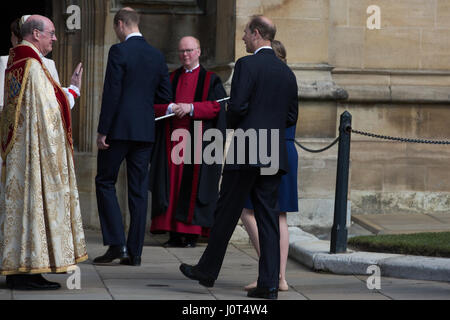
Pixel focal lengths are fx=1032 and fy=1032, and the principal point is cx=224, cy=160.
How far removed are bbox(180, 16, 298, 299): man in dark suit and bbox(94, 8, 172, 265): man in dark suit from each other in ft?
4.93

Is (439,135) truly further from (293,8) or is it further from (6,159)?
(6,159)

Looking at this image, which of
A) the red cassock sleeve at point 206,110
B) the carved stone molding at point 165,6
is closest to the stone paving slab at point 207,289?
the red cassock sleeve at point 206,110

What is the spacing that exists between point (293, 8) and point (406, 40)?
61.7 inches

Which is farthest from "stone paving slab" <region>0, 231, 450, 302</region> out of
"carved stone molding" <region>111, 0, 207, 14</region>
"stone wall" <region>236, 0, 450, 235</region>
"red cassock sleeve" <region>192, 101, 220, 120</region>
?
"carved stone molding" <region>111, 0, 207, 14</region>

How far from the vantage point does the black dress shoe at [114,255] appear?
7.99 meters

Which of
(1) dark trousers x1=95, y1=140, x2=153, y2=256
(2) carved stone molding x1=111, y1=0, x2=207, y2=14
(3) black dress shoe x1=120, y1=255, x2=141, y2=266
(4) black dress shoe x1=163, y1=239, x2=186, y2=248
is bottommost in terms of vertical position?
(4) black dress shoe x1=163, y1=239, x2=186, y2=248

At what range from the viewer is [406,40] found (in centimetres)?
1077

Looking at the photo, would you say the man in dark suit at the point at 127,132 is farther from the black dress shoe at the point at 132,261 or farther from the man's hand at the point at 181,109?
A: the man's hand at the point at 181,109

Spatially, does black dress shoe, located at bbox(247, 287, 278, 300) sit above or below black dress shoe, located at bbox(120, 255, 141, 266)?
above

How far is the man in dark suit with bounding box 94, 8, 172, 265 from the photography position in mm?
8031

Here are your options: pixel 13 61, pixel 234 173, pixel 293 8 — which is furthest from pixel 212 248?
pixel 293 8

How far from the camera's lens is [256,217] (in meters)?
6.55

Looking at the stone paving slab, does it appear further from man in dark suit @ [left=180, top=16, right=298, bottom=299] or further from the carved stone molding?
the carved stone molding

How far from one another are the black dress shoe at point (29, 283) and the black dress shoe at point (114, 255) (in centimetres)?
130
